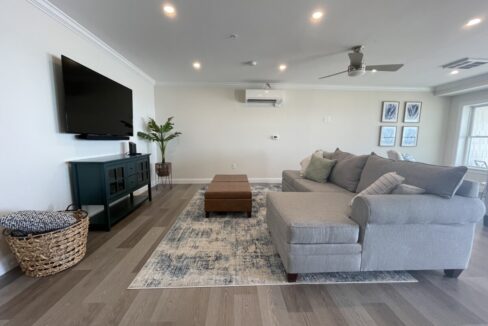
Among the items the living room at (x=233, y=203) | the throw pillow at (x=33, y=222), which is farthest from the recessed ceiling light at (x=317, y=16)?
the throw pillow at (x=33, y=222)

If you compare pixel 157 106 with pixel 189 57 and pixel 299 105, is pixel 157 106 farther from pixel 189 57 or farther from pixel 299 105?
pixel 299 105

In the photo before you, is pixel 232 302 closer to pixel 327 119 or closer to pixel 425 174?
pixel 425 174

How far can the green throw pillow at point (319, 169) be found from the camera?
307cm

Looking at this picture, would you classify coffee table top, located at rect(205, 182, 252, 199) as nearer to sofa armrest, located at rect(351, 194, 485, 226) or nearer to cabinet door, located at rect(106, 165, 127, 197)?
cabinet door, located at rect(106, 165, 127, 197)

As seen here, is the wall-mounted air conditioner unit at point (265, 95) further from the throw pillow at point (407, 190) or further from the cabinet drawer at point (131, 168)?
the throw pillow at point (407, 190)

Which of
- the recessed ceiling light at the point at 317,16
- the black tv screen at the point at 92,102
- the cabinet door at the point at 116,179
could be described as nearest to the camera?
the recessed ceiling light at the point at 317,16

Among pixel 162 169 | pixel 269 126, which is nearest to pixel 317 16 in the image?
pixel 269 126

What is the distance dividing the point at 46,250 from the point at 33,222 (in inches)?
9.7

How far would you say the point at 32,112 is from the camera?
1.91 meters

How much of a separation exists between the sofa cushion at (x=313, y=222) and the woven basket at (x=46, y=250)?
5.91ft

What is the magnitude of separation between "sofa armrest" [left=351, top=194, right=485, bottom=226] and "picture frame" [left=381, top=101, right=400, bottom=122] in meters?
4.07

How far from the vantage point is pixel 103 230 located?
2.48 m

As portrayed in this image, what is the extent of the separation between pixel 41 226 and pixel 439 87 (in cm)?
748

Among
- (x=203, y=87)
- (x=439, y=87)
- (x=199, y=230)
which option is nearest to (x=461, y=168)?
(x=199, y=230)
